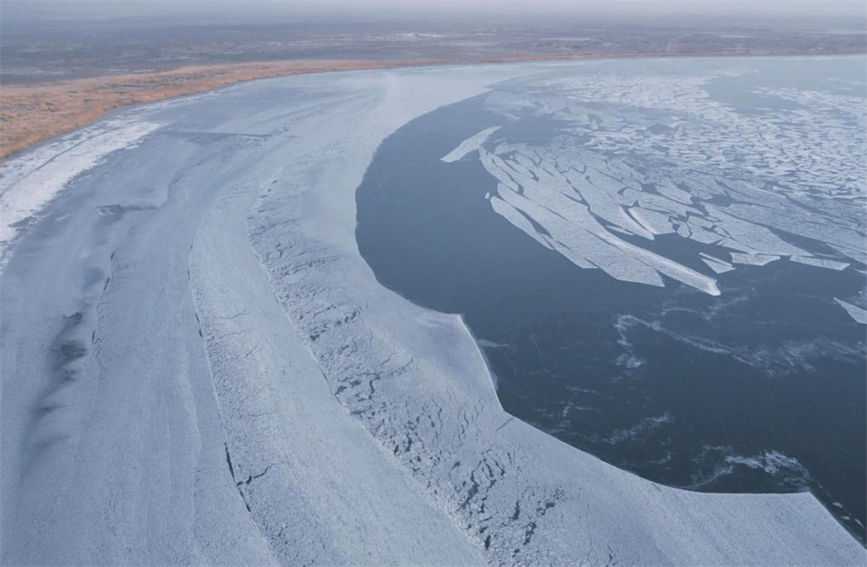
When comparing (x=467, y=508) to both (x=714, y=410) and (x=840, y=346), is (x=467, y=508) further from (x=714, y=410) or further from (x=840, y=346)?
(x=840, y=346)

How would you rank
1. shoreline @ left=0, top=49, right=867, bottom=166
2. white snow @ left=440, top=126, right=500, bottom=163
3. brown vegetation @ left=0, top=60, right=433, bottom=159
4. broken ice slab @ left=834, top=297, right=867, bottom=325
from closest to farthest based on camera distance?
broken ice slab @ left=834, top=297, right=867, bottom=325, white snow @ left=440, top=126, right=500, bottom=163, brown vegetation @ left=0, top=60, right=433, bottom=159, shoreline @ left=0, top=49, right=867, bottom=166

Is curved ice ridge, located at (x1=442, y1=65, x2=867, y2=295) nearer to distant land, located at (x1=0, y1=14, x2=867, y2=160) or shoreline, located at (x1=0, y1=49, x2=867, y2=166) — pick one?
shoreline, located at (x1=0, y1=49, x2=867, y2=166)

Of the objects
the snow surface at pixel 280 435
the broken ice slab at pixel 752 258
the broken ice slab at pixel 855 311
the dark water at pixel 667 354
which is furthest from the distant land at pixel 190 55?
the broken ice slab at pixel 855 311

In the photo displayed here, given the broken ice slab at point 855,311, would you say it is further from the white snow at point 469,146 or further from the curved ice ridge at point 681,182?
the white snow at point 469,146

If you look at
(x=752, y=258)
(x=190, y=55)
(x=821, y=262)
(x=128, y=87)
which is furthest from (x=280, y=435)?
(x=190, y=55)

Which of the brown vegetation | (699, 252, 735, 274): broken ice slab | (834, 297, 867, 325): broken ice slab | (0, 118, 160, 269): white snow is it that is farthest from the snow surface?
the brown vegetation
